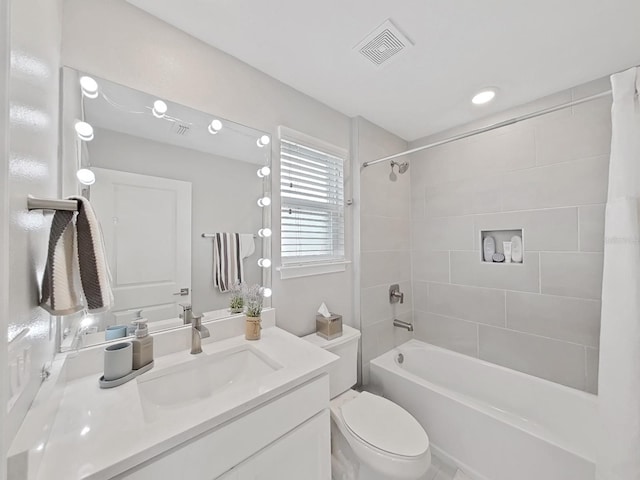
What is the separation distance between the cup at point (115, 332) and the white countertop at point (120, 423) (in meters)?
0.14

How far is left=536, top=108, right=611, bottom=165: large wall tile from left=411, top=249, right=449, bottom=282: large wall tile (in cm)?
97

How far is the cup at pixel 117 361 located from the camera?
875 millimetres

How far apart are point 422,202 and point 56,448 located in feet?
8.30

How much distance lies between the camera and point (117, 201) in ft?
3.46

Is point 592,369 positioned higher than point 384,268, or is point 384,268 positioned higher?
point 384,268

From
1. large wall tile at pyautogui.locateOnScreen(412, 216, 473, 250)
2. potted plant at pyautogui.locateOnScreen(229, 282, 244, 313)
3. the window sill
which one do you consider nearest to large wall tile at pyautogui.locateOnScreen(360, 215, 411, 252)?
large wall tile at pyautogui.locateOnScreen(412, 216, 473, 250)

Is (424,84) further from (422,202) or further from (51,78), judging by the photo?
(51,78)

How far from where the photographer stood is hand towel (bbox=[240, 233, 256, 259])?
143cm

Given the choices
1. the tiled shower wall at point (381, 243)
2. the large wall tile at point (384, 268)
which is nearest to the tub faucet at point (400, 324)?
the tiled shower wall at point (381, 243)

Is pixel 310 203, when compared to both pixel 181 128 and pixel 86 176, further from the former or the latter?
pixel 86 176

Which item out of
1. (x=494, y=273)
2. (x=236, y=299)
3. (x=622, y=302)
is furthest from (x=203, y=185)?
(x=494, y=273)

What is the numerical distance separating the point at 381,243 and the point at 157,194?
1636mm

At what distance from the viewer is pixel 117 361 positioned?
2.92ft

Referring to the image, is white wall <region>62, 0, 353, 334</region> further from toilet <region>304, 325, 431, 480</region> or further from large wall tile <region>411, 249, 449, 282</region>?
large wall tile <region>411, 249, 449, 282</region>
